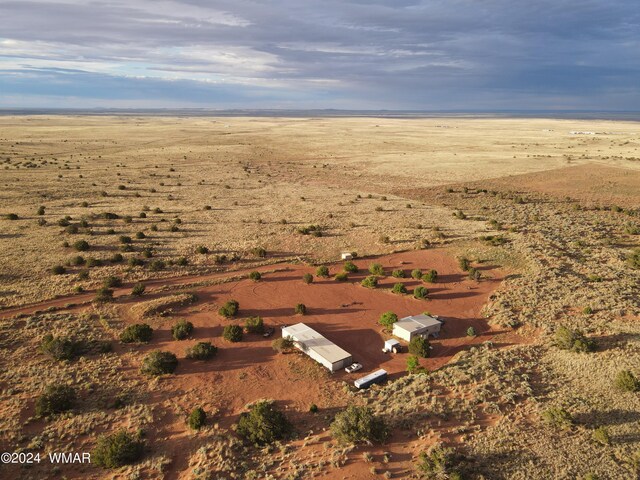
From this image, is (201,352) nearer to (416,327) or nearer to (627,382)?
(416,327)

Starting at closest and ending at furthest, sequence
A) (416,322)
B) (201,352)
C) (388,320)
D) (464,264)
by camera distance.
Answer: (201,352)
(416,322)
(388,320)
(464,264)

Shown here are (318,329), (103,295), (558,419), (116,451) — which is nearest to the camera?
(116,451)

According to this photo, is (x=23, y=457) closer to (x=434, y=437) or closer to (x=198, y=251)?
(x=434, y=437)

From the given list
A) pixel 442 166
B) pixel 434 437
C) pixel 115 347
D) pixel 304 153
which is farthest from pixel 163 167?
pixel 434 437

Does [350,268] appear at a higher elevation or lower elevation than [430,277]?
higher

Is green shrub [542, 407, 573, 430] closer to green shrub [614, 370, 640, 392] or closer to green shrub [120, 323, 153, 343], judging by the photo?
green shrub [614, 370, 640, 392]

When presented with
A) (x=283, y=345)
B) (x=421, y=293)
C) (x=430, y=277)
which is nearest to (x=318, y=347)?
(x=283, y=345)

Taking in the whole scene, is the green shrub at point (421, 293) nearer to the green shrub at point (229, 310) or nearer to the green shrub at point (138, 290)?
the green shrub at point (229, 310)

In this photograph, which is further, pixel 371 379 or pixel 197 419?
pixel 371 379

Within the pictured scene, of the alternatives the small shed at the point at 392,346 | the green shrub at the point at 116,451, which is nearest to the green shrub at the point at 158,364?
the green shrub at the point at 116,451
